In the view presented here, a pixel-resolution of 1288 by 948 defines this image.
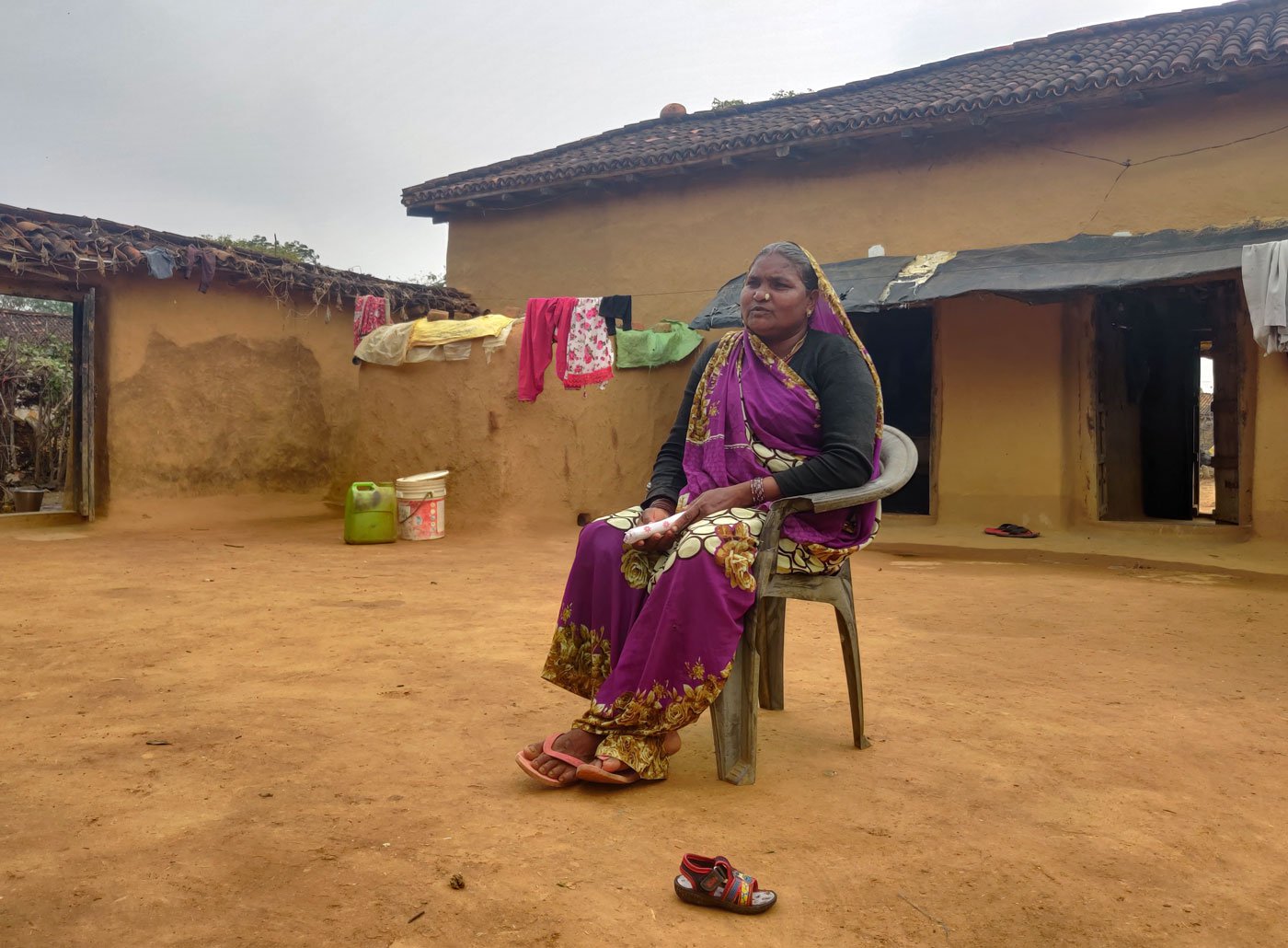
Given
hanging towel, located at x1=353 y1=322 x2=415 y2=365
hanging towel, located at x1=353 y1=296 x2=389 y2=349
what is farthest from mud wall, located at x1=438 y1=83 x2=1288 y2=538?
hanging towel, located at x1=353 y1=296 x2=389 y2=349

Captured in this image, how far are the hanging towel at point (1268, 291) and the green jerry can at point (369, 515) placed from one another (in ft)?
21.5

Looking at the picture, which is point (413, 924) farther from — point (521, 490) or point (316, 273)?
point (316, 273)

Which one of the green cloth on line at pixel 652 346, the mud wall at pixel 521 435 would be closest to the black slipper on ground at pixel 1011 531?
the mud wall at pixel 521 435

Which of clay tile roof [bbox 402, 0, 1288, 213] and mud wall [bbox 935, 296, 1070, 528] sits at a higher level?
clay tile roof [bbox 402, 0, 1288, 213]

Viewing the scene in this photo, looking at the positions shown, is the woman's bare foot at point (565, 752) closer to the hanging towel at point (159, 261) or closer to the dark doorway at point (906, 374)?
the hanging towel at point (159, 261)

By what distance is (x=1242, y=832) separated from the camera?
2.06m

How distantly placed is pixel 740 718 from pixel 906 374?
8.97 metres

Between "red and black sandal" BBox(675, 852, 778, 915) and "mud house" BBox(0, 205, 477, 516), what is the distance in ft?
27.5

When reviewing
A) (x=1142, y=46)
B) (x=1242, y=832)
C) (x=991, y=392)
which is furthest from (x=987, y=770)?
(x=1142, y=46)

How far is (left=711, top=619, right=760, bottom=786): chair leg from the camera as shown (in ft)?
7.75

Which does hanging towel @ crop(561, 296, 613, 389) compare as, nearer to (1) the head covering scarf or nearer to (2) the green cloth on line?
(2) the green cloth on line

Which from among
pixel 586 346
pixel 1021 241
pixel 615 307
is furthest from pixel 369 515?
pixel 1021 241

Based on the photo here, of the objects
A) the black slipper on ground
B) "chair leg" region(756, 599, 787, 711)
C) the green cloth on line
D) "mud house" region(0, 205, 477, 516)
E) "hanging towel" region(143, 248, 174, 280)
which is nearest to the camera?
"chair leg" region(756, 599, 787, 711)

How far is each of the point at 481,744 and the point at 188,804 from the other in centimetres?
76
